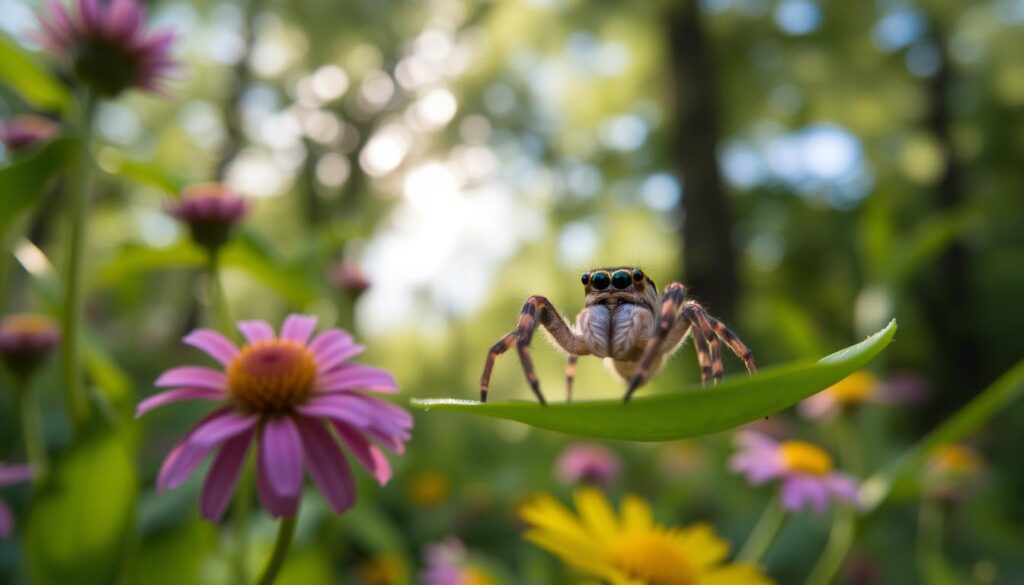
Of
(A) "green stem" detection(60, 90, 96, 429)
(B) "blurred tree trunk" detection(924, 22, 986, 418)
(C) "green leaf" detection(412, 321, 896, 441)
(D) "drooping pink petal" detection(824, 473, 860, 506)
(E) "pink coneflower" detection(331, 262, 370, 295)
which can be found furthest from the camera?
(B) "blurred tree trunk" detection(924, 22, 986, 418)

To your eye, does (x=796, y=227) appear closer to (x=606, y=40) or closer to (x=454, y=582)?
(x=606, y=40)

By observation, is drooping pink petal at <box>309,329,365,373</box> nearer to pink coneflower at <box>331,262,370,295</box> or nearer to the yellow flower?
the yellow flower

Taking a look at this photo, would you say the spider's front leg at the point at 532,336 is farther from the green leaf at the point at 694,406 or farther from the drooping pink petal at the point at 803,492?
the drooping pink petal at the point at 803,492

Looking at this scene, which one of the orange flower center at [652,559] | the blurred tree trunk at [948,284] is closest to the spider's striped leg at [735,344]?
the orange flower center at [652,559]

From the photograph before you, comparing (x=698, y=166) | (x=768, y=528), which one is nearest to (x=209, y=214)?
(x=768, y=528)

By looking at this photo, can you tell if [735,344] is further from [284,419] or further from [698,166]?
[698,166]

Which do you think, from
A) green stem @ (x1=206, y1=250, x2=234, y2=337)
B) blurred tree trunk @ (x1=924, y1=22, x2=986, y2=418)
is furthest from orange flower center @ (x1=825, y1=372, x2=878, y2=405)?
blurred tree trunk @ (x1=924, y1=22, x2=986, y2=418)
